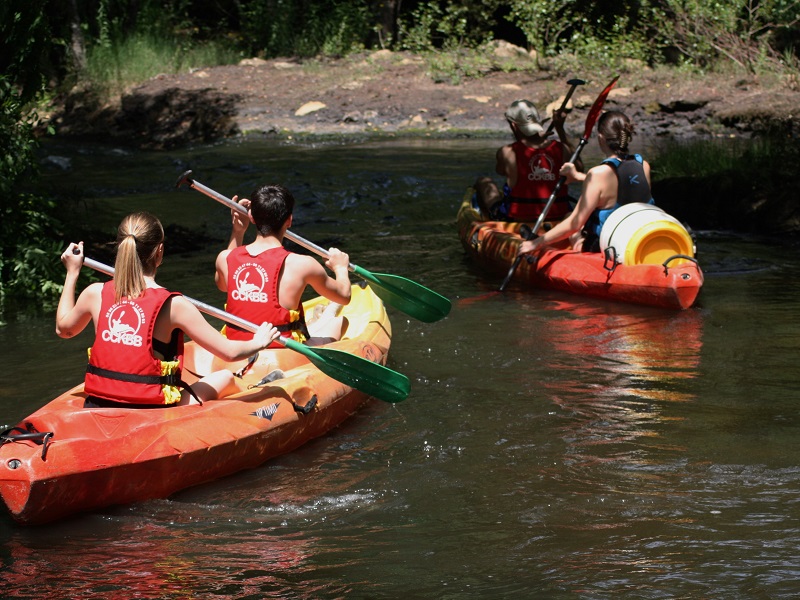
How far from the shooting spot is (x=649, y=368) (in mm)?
6164

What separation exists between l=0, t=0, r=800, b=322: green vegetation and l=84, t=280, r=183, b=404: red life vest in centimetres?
851

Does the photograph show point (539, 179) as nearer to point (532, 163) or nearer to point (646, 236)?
point (532, 163)

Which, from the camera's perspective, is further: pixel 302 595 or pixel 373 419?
pixel 373 419

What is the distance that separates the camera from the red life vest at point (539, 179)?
345 inches

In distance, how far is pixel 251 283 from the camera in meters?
5.19

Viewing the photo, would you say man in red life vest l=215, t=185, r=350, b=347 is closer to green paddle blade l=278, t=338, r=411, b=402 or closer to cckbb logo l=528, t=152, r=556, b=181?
green paddle blade l=278, t=338, r=411, b=402

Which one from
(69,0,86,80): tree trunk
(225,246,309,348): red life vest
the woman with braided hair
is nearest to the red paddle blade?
the woman with braided hair

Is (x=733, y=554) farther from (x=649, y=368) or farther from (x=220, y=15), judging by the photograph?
(x=220, y=15)

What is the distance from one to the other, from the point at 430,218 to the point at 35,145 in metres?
4.53

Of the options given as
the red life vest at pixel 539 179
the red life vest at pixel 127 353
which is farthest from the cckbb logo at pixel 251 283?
the red life vest at pixel 539 179

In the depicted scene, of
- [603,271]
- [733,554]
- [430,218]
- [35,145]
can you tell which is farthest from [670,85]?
[733,554]

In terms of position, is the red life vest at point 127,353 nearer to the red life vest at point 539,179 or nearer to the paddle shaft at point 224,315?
the paddle shaft at point 224,315

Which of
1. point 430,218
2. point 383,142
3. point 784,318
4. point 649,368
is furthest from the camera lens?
point 383,142

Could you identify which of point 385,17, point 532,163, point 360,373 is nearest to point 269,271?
point 360,373
